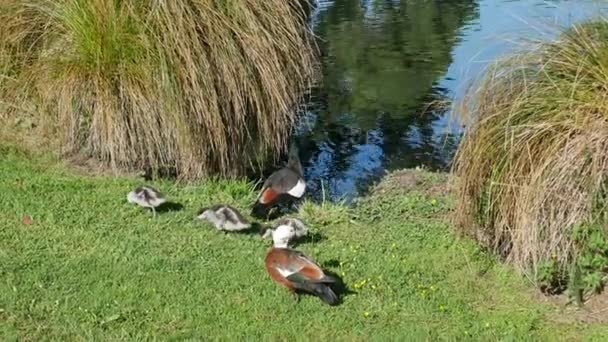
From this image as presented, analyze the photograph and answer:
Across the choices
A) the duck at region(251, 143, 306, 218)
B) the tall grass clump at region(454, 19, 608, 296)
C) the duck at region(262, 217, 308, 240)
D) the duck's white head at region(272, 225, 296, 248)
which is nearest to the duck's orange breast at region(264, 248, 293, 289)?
the duck's white head at region(272, 225, 296, 248)

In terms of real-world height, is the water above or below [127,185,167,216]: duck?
below

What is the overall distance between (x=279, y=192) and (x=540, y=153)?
204 cm

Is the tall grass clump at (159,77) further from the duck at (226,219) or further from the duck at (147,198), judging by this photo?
the duck at (226,219)

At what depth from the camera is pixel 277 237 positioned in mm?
5449

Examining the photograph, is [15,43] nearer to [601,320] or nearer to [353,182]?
[353,182]

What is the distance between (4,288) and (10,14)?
3.37 m

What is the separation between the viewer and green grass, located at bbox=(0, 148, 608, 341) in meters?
4.71

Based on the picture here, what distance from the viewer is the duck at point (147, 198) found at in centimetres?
612

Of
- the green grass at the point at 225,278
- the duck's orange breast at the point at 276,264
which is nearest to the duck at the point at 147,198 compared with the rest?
the green grass at the point at 225,278

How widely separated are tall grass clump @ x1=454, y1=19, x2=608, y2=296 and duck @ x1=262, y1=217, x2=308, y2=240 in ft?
3.03

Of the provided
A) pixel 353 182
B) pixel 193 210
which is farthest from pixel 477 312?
pixel 353 182

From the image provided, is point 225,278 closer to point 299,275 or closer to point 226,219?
point 299,275

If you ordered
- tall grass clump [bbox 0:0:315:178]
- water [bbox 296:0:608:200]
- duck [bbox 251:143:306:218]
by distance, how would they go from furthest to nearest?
water [bbox 296:0:608:200]
tall grass clump [bbox 0:0:315:178]
duck [bbox 251:143:306:218]

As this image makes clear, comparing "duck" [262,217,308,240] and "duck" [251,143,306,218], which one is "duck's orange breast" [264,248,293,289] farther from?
"duck" [251,143,306,218]
